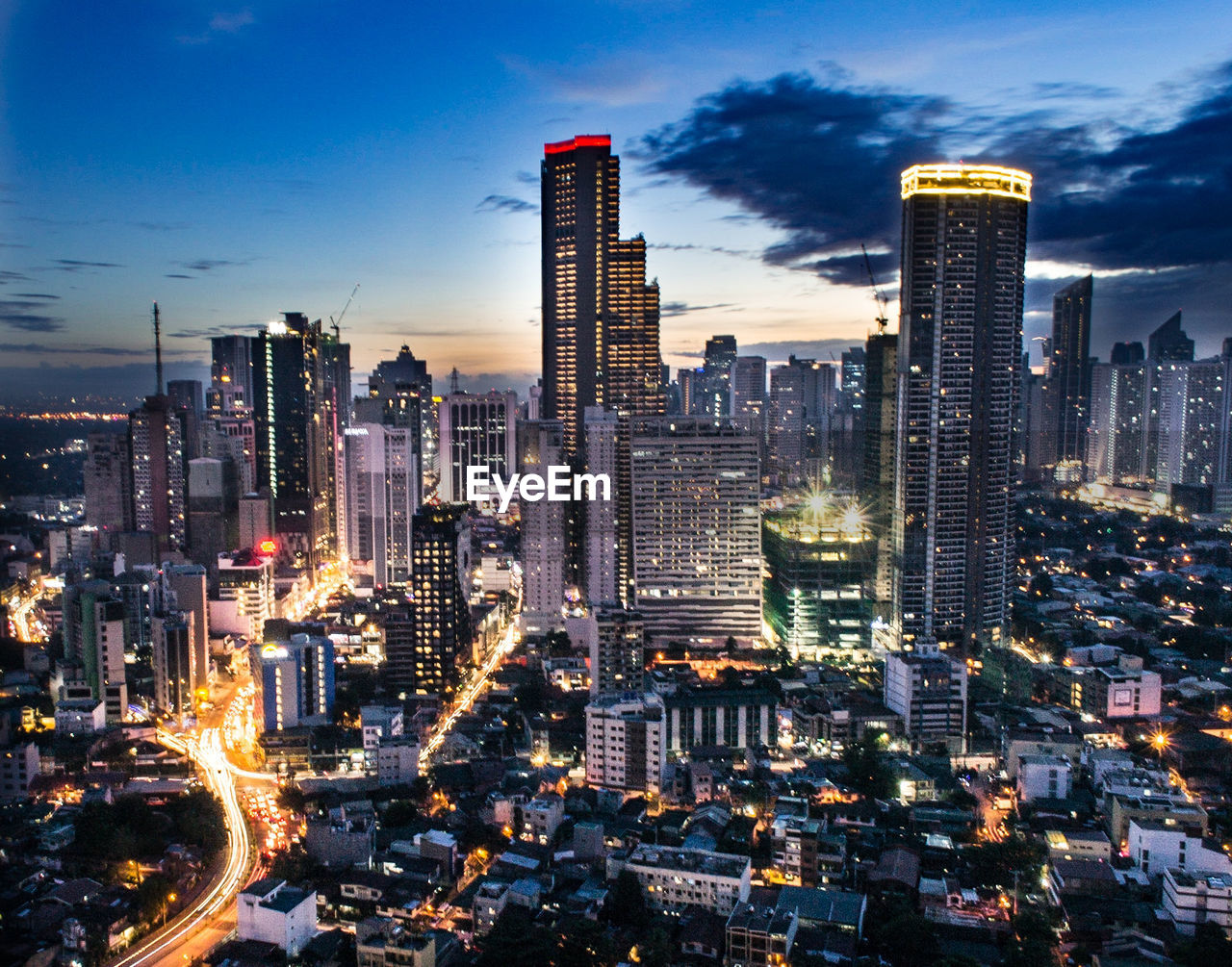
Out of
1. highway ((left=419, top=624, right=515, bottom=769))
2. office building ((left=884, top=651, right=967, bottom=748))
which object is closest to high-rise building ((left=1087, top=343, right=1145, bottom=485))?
office building ((left=884, top=651, right=967, bottom=748))

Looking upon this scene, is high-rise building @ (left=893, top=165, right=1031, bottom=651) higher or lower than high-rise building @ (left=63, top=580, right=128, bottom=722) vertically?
higher

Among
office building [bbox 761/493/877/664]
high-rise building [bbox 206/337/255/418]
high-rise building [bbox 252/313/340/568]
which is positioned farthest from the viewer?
high-rise building [bbox 206/337/255/418]

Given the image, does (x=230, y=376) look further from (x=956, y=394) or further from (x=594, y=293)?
(x=956, y=394)

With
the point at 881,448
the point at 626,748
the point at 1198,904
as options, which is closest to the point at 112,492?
the point at 626,748

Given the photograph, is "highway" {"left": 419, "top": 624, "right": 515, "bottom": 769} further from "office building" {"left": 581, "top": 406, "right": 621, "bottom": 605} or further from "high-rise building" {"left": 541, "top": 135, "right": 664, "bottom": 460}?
"high-rise building" {"left": 541, "top": 135, "right": 664, "bottom": 460}

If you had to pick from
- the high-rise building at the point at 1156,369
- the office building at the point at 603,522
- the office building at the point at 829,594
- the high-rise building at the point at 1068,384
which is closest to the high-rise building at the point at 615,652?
the office building at the point at 829,594

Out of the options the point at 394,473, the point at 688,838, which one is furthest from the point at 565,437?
the point at 688,838

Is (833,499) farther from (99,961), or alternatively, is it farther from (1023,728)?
(99,961)
